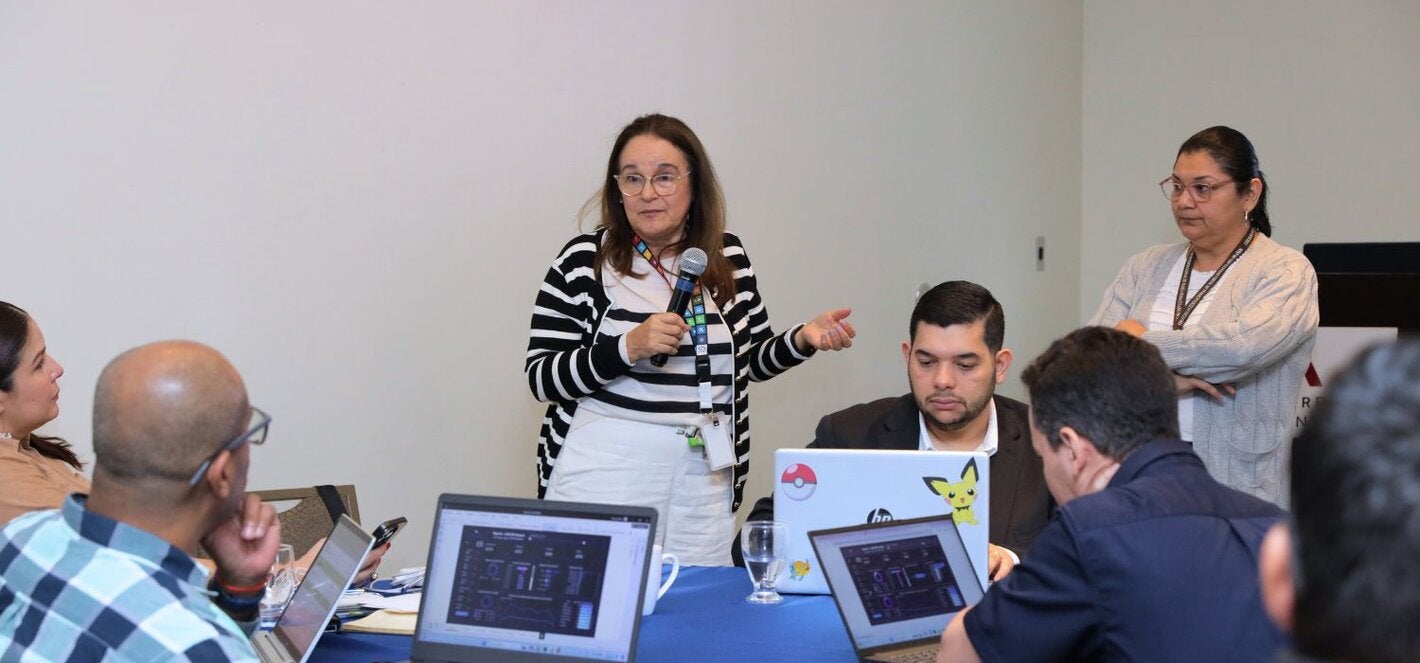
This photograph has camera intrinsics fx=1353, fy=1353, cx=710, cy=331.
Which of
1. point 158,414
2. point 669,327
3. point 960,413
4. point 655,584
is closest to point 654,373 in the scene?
point 669,327

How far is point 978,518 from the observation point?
8.17ft

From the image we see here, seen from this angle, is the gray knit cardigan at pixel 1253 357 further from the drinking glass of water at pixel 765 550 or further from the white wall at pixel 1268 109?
the white wall at pixel 1268 109

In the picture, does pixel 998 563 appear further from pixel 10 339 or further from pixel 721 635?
pixel 10 339

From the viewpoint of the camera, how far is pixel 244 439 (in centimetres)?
160

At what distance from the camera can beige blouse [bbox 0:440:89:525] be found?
2.40 metres

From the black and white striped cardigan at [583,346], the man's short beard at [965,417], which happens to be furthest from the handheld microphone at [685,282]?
the man's short beard at [965,417]

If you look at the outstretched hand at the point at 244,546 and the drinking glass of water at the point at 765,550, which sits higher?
the outstretched hand at the point at 244,546

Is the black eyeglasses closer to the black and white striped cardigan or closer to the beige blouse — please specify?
the beige blouse

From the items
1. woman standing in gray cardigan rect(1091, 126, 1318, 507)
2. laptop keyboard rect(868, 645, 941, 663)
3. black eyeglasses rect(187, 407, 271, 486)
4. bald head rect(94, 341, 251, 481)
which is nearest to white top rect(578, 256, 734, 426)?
laptop keyboard rect(868, 645, 941, 663)

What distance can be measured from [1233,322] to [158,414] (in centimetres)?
305

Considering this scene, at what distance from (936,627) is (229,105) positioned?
2.12 meters

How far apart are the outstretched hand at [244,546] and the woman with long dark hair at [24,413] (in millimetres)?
717

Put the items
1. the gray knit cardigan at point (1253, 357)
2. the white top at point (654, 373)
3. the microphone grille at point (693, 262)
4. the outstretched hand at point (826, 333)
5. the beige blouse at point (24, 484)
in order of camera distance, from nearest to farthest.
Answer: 1. the beige blouse at point (24, 484)
2. the microphone grille at point (693, 262)
3. the white top at point (654, 373)
4. the outstretched hand at point (826, 333)
5. the gray knit cardigan at point (1253, 357)

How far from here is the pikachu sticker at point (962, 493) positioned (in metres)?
2.50
